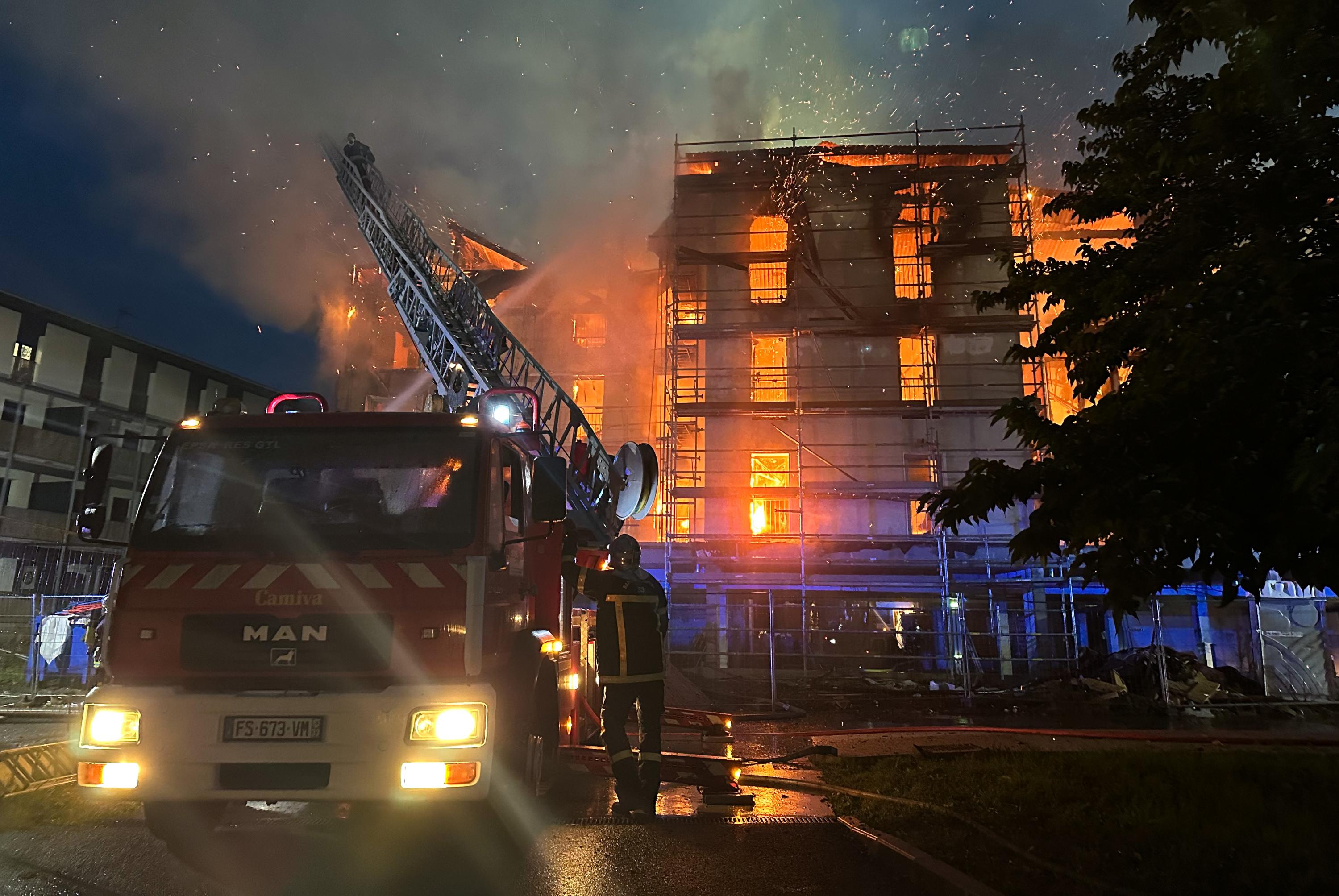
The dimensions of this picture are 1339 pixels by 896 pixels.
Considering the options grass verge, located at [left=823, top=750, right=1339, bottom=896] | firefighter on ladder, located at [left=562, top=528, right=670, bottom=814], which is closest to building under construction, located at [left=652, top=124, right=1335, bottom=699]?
grass verge, located at [left=823, top=750, right=1339, bottom=896]

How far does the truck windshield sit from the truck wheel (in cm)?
150

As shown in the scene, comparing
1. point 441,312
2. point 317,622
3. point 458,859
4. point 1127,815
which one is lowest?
point 458,859

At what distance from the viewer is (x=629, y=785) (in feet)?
18.1

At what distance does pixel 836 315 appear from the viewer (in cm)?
2175

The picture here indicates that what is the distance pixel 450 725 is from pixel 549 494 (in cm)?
162

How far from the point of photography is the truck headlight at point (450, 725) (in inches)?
152

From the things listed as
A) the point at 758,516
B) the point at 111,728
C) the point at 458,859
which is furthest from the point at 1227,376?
the point at 758,516

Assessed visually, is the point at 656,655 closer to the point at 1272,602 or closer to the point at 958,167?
the point at 1272,602

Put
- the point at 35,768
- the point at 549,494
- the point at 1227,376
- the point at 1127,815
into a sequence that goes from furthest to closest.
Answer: the point at 35,768
the point at 549,494
the point at 1127,815
the point at 1227,376

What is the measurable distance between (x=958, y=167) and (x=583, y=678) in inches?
779

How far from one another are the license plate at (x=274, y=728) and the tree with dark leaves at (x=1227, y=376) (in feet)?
11.3

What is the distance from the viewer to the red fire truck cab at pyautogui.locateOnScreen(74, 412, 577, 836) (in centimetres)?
382

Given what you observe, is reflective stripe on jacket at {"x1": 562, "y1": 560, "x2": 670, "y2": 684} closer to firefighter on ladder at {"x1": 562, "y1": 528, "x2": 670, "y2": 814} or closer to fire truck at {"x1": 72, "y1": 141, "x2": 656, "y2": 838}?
firefighter on ladder at {"x1": 562, "y1": 528, "x2": 670, "y2": 814}

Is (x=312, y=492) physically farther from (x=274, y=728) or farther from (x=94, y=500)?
(x=94, y=500)
